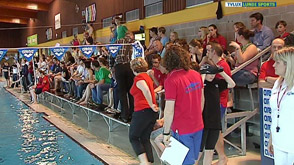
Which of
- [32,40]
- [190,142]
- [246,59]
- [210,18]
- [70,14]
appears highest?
[70,14]

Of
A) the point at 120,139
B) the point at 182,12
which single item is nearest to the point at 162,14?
the point at 182,12

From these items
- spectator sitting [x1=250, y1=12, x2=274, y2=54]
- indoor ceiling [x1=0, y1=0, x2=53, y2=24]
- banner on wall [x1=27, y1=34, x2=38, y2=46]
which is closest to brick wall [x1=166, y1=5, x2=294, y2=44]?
spectator sitting [x1=250, y1=12, x2=274, y2=54]

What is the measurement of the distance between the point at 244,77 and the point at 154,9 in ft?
18.1

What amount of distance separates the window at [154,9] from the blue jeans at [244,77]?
16.5ft

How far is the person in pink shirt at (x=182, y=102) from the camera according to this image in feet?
8.44

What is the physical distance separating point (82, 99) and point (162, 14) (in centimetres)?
340

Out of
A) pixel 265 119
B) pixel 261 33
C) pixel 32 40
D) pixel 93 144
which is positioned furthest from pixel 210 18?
pixel 32 40

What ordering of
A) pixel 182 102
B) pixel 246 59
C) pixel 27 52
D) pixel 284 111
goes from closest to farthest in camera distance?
pixel 284 111
pixel 182 102
pixel 246 59
pixel 27 52

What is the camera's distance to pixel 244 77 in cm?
455

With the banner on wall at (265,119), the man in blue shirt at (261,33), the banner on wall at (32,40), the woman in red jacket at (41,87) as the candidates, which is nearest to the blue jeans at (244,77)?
the man in blue shirt at (261,33)

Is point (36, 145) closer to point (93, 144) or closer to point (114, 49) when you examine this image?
point (93, 144)

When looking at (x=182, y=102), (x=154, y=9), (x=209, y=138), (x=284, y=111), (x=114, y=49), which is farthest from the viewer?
(x=154, y=9)

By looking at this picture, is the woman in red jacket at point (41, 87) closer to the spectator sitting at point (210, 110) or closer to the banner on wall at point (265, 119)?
the spectator sitting at point (210, 110)

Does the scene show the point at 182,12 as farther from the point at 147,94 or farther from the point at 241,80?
the point at 147,94
